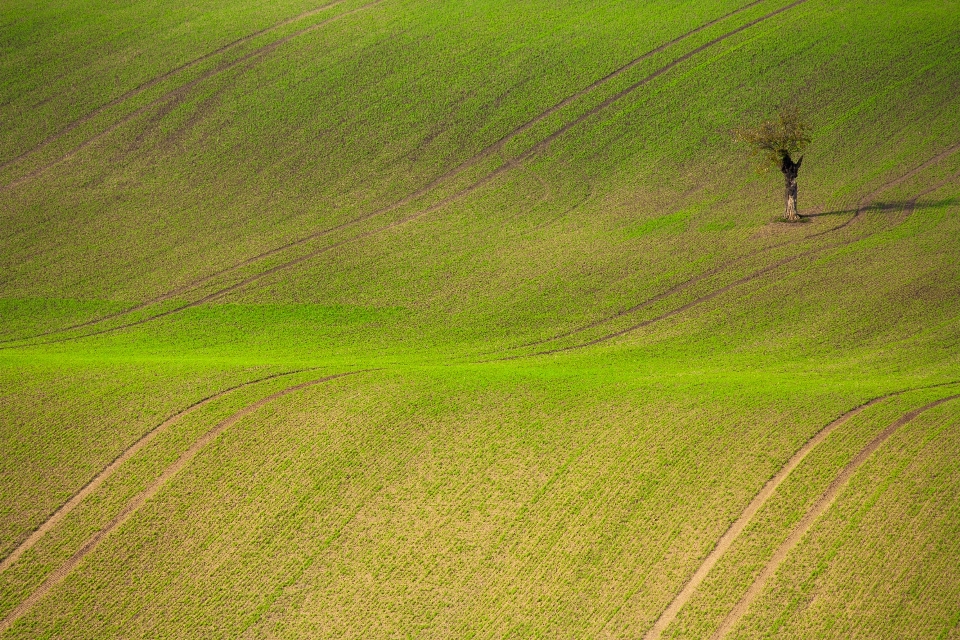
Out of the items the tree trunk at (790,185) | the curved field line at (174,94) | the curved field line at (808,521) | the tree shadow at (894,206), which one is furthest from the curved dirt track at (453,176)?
the curved field line at (808,521)

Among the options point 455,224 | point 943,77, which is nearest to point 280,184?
point 455,224

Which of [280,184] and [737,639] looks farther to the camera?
[280,184]

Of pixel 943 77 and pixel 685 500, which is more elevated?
pixel 943 77

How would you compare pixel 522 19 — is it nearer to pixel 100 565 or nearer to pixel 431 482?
pixel 431 482

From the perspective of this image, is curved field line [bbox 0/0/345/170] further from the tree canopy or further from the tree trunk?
the tree trunk

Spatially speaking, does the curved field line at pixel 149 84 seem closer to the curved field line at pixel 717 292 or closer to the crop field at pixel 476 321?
the crop field at pixel 476 321

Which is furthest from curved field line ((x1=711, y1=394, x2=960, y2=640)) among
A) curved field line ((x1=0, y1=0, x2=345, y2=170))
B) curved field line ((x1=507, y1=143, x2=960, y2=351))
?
curved field line ((x1=0, y1=0, x2=345, y2=170))
